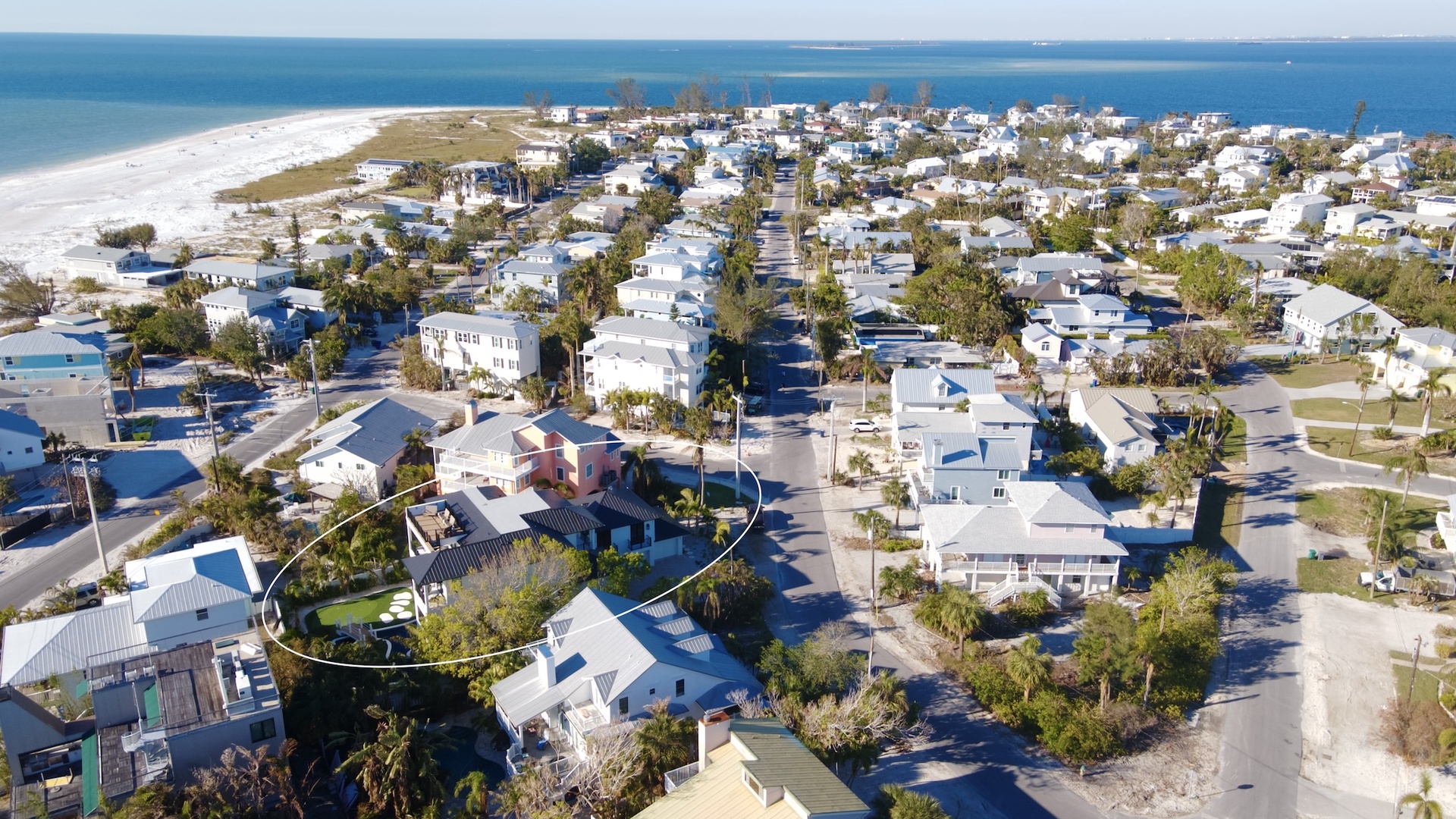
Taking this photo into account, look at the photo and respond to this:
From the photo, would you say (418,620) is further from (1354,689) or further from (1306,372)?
(1306,372)

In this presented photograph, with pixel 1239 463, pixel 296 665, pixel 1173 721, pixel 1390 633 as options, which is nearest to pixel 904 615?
pixel 1173 721

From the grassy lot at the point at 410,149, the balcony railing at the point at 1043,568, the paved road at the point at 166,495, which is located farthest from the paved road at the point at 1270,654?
the grassy lot at the point at 410,149

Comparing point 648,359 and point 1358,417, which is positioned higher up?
point 648,359

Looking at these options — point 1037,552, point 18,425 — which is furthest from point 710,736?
point 18,425

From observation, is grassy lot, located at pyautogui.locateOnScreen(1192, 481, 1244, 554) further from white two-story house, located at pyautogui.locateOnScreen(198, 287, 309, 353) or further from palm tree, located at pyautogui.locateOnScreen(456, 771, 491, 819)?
white two-story house, located at pyautogui.locateOnScreen(198, 287, 309, 353)

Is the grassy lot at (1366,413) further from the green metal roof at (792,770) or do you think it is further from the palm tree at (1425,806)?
the green metal roof at (792,770)

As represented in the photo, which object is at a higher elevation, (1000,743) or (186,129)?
(186,129)

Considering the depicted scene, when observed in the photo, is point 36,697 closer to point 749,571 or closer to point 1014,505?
point 749,571

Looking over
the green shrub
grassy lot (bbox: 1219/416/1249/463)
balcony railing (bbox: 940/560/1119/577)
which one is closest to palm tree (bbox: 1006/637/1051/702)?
balcony railing (bbox: 940/560/1119/577)
